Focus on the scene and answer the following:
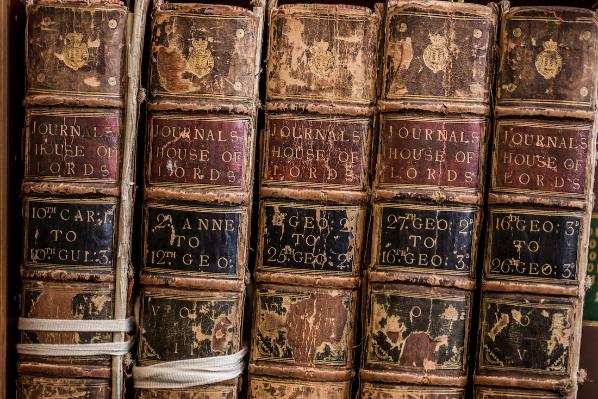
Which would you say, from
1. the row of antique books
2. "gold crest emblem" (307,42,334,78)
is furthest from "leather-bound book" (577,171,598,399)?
"gold crest emblem" (307,42,334,78)

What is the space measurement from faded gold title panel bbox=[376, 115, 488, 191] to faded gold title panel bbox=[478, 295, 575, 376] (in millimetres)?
237

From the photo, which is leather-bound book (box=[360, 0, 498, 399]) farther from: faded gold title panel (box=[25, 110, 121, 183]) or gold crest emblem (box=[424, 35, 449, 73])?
faded gold title panel (box=[25, 110, 121, 183])

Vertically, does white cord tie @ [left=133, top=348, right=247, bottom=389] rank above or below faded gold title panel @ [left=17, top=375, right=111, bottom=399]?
above

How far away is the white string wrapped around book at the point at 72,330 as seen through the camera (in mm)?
1103

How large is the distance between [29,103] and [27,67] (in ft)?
0.24

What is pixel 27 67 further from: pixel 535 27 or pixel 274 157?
pixel 535 27

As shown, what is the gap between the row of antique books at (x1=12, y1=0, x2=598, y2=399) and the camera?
1.08m

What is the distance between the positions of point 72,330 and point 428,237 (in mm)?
700

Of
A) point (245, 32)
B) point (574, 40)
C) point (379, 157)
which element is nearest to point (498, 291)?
point (379, 157)

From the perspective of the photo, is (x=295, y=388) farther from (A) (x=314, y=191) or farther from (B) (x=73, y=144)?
(B) (x=73, y=144)

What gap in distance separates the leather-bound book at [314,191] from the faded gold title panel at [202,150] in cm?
6

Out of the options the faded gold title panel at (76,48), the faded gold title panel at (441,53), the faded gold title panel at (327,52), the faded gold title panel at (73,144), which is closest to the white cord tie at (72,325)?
the faded gold title panel at (73,144)

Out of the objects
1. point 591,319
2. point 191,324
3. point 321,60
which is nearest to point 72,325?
point 191,324

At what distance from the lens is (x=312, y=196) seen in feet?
3.61
